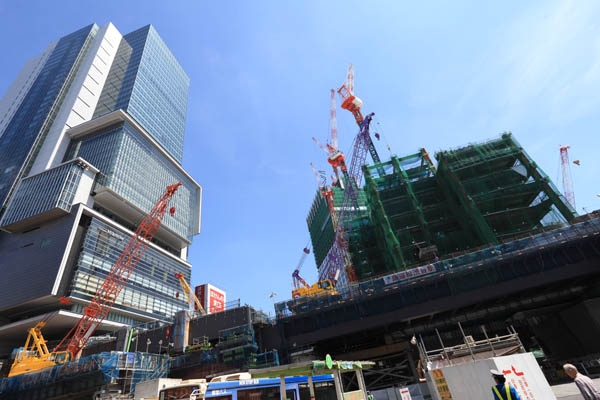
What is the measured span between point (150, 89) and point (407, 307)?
422 ft

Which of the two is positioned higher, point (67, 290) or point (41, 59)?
point (41, 59)

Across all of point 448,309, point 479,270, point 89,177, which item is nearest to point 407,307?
point 448,309

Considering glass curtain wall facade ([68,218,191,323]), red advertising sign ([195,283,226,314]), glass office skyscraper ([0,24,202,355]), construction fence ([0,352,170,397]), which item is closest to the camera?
construction fence ([0,352,170,397])

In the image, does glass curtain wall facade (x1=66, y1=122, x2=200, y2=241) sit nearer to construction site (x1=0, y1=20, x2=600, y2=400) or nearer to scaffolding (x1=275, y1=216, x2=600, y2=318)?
construction site (x1=0, y1=20, x2=600, y2=400)

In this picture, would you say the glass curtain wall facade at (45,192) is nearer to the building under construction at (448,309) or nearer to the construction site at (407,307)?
the construction site at (407,307)

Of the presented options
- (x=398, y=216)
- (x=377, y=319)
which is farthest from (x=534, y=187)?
(x=377, y=319)

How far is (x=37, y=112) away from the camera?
341 feet

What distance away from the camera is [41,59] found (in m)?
132

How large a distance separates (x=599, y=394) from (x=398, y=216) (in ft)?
167

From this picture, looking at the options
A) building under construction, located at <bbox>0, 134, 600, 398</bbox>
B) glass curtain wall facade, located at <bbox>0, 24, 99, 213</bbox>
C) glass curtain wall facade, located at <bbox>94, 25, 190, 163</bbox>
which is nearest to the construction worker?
building under construction, located at <bbox>0, 134, 600, 398</bbox>

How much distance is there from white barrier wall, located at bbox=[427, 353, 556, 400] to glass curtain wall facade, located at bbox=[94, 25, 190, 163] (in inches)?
4639

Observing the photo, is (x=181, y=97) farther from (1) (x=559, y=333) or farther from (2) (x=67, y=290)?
(1) (x=559, y=333)

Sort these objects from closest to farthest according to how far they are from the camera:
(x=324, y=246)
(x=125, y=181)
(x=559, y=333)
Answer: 1. (x=559, y=333)
2. (x=125, y=181)
3. (x=324, y=246)

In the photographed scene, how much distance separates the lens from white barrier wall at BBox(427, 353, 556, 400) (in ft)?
Result: 35.9
